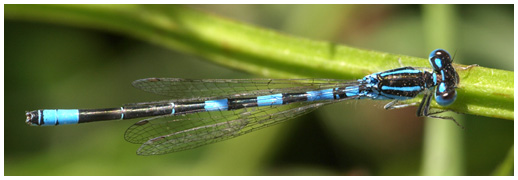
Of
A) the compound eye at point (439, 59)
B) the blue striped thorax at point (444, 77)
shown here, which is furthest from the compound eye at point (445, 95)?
the compound eye at point (439, 59)

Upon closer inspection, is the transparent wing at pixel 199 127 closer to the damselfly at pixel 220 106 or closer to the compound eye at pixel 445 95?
the damselfly at pixel 220 106

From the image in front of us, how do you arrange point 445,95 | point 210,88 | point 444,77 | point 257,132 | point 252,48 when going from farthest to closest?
1. point 257,132
2. point 210,88
3. point 252,48
4. point 444,77
5. point 445,95

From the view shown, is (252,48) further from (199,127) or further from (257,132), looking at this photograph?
(257,132)

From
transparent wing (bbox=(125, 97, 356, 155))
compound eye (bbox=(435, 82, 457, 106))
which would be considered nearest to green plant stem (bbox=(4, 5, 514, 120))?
compound eye (bbox=(435, 82, 457, 106))

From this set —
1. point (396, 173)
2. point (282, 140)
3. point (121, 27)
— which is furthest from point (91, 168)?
point (396, 173)

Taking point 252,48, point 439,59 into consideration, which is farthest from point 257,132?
Result: point 439,59
